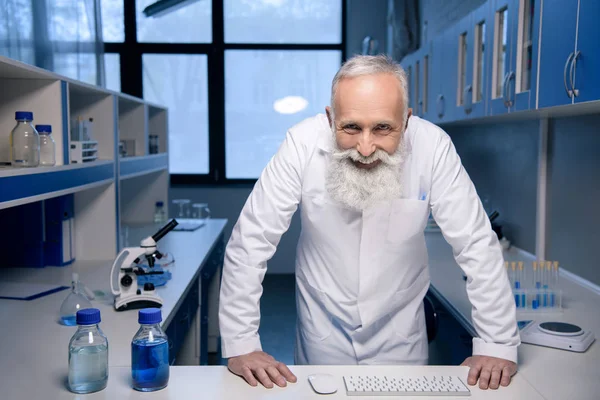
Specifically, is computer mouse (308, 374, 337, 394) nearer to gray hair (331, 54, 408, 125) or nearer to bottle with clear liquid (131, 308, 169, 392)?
bottle with clear liquid (131, 308, 169, 392)

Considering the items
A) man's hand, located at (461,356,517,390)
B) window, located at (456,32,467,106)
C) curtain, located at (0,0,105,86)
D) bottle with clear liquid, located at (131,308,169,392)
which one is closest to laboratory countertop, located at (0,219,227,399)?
bottle with clear liquid, located at (131,308,169,392)

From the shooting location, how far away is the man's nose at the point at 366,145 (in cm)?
145

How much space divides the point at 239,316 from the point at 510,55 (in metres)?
1.41

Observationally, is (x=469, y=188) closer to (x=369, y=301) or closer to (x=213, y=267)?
(x=369, y=301)

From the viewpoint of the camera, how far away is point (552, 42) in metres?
1.81

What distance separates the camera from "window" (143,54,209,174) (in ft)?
19.3

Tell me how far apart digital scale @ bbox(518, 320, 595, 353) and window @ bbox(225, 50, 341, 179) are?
4.41m

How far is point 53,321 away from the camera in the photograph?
6.26ft

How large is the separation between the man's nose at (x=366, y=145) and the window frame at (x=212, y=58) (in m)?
4.51

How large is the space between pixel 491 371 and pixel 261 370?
1.76 feet

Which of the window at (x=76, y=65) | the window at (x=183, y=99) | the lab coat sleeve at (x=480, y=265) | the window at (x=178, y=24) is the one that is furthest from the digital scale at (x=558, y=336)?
the window at (x=178, y=24)

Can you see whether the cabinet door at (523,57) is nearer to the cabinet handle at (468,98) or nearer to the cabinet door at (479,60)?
the cabinet door at (479,60)

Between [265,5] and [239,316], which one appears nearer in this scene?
[239,316]

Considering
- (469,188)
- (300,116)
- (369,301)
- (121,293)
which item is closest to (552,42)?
(469,188)
